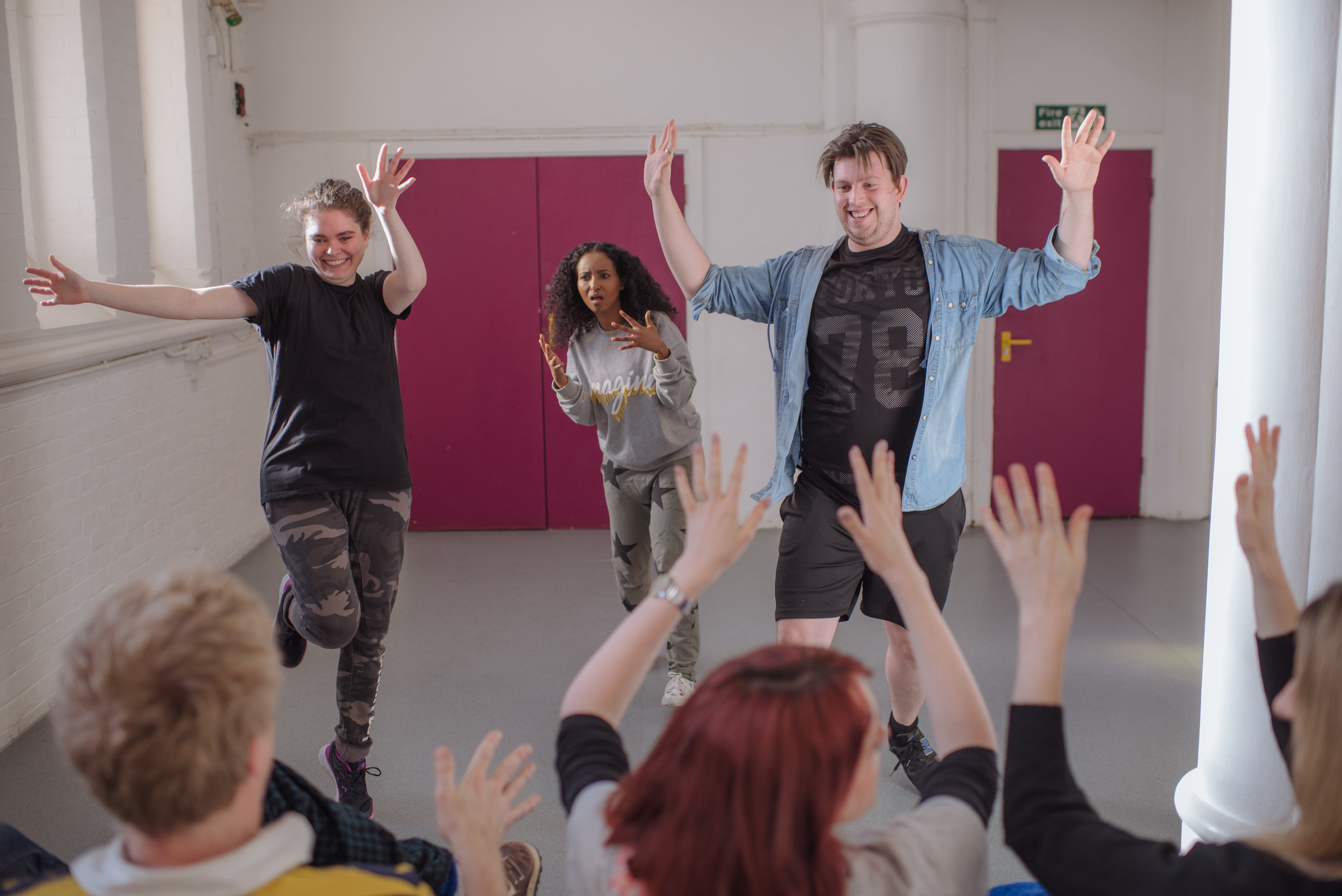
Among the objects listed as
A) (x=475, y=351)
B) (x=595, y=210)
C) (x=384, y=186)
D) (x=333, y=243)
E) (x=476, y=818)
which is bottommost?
(x=476, y=818)

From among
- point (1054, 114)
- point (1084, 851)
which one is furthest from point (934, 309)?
point (1054, 114)

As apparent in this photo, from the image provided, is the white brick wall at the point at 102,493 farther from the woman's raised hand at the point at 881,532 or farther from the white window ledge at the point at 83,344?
the woman's raised hand at the point at 881,532

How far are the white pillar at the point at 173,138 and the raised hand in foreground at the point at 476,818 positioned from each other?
4057mm

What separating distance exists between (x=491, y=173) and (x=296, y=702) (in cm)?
303

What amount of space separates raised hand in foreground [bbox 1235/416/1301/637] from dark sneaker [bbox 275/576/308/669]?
2104 millimetres

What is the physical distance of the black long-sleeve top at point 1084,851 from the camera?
100 centimetres

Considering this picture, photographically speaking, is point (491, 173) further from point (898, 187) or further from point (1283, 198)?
point (1283, 198)

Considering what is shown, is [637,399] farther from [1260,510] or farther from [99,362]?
[1260,510]

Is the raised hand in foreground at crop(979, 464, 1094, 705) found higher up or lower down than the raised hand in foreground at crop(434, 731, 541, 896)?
higher up

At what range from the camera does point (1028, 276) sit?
2553mm

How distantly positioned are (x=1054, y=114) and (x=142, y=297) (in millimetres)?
4484

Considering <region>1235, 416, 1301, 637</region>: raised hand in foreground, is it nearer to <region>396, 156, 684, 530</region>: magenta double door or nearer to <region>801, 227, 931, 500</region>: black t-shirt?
<region>801, 227, 931, 500</region>: black t-shirt

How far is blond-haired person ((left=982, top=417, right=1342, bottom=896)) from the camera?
3.25 ft

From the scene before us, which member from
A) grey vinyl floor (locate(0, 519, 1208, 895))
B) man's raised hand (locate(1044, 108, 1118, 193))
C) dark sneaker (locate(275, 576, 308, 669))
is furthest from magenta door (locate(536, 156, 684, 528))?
man's raised hand (locate(1044, 108, 1118, 193))
